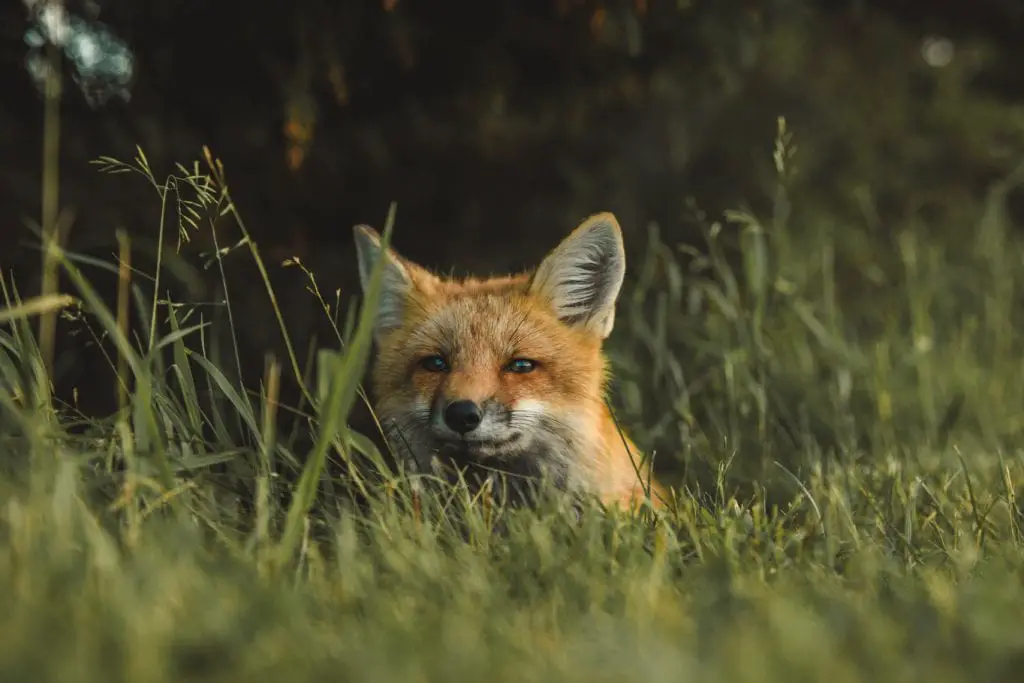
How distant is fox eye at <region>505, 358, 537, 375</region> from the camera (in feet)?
11.0

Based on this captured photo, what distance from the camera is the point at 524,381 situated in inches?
130

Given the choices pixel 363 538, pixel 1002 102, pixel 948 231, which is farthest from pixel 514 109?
pixel 948 231

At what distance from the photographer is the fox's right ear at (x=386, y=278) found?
345cm

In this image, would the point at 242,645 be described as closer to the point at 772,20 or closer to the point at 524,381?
the point at 524,381

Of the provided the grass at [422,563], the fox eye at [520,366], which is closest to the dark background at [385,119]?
the grass at [422,563]

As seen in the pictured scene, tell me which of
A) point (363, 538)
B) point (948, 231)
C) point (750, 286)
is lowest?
point (363, 538)

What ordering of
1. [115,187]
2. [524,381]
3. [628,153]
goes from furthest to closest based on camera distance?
[628,153]
[115,187]
[524,381]

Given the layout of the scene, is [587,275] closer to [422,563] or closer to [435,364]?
[435,364]

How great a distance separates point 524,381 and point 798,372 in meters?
2.07

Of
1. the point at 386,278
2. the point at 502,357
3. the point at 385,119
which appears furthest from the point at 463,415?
the point at 385,119

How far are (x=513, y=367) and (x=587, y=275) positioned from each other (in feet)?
1.52

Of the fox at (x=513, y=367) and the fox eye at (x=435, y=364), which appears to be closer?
the fox at (x=513, y=367)

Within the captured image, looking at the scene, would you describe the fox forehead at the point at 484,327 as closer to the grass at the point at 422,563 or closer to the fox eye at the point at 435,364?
the fox eye at the point at 435,364

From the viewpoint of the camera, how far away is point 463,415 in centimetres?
304
